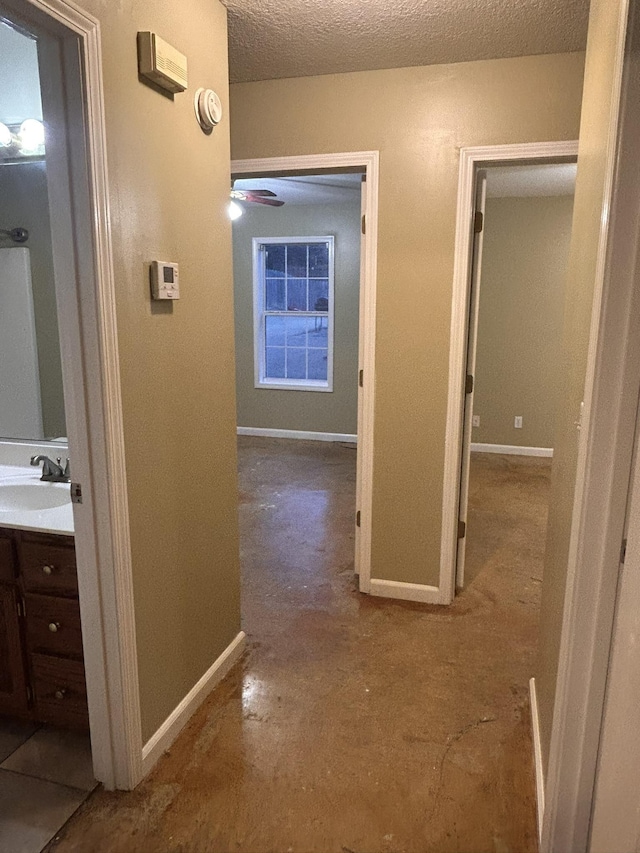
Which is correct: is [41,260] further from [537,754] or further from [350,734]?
[537,754]

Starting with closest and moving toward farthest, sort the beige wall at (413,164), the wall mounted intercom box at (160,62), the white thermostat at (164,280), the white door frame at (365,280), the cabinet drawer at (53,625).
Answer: the wall mounted intercom box at (160,62) → the white thermostat at (164,280) → the cabinet drawer at (53,625) → the beige wall at (413,164) → the white door frame at (365,280)

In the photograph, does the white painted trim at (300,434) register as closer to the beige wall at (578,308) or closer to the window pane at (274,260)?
the window pane at (274,260)

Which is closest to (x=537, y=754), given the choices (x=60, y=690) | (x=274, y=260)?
(x=60, y=690)

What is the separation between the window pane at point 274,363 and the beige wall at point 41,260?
13.8 ft

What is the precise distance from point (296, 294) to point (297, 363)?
28.9 inches

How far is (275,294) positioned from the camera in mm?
6352

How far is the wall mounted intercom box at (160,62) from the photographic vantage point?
1595mm

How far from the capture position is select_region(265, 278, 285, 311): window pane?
633 cm

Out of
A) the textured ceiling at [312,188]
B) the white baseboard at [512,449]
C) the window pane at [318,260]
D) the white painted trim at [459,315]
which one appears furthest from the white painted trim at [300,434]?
the white painted trim at [459,315]

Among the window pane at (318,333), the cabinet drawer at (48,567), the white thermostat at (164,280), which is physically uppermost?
the white thermostat at (164,280)

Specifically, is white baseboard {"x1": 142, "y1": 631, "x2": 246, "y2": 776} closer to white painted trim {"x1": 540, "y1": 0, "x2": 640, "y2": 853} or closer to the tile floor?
the tile floor

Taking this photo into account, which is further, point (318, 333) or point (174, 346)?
point (318, 333)

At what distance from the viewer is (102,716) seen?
1748mm

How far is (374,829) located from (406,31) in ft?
8.79
